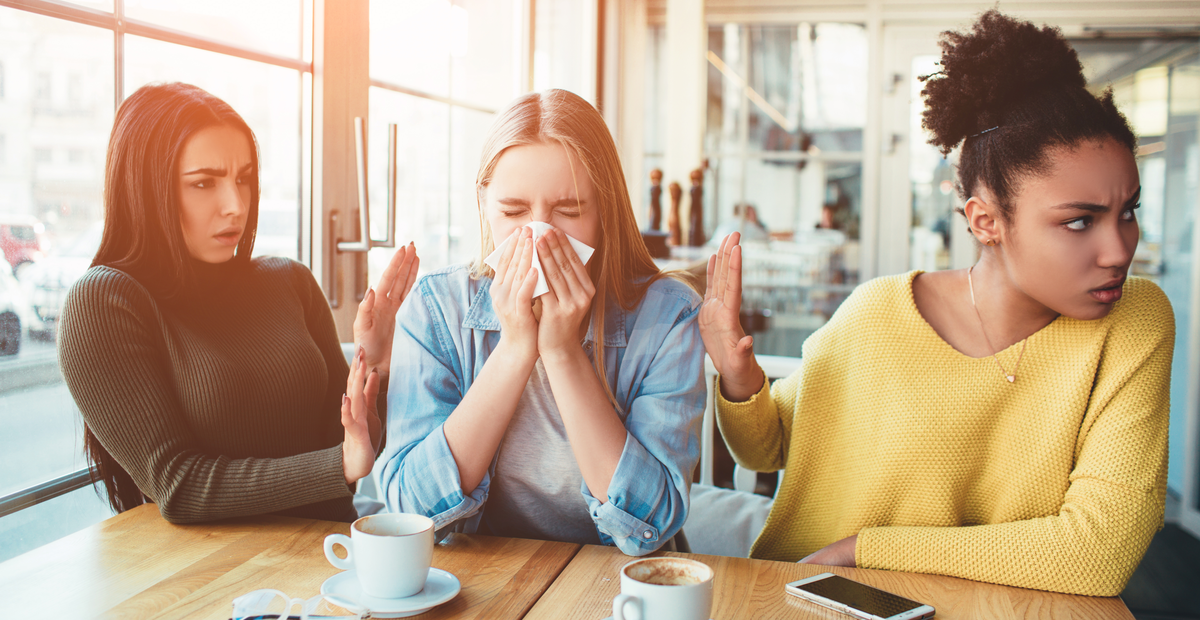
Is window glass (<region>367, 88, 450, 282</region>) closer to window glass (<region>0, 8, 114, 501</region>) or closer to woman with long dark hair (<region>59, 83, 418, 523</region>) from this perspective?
woman with long dark hair (<region>59, 83, 418, 523</region>)

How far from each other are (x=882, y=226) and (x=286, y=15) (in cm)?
299

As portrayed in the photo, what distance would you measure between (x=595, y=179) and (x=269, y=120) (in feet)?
3.42

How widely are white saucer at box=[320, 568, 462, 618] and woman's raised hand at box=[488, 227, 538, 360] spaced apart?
0.97 feet

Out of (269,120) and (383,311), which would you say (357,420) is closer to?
(383,311)

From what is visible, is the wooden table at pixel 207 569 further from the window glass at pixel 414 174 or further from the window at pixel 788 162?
the window at pixel 788 162

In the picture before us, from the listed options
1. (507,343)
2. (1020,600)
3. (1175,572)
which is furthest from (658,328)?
(1175,572)

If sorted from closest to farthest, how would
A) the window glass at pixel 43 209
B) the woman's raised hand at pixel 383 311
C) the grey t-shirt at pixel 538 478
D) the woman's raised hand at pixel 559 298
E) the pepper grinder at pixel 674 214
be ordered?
the woman's raised hand at pixel 559 298 < the grey t-shirt at pixel 538 478 < the window glass at pixel 43 209 < the woman's raised hand at pixel 383 311 < the pepper grinder at pixel 674 214

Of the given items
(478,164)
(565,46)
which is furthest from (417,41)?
(565,46)

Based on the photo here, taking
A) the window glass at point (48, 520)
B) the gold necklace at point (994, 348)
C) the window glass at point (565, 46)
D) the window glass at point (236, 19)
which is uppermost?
the window glass at point (565, 46)

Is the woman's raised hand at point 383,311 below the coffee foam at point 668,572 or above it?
above

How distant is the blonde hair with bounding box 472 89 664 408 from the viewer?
1.09 meters

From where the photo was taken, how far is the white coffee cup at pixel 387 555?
30.3 inches

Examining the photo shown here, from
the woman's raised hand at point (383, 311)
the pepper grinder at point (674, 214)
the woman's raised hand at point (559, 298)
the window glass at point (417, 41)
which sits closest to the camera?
the woman's raised hand at point (559, 298)

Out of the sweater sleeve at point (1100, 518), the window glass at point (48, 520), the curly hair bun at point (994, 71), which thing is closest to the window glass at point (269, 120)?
the window glass at point (48, 520)
